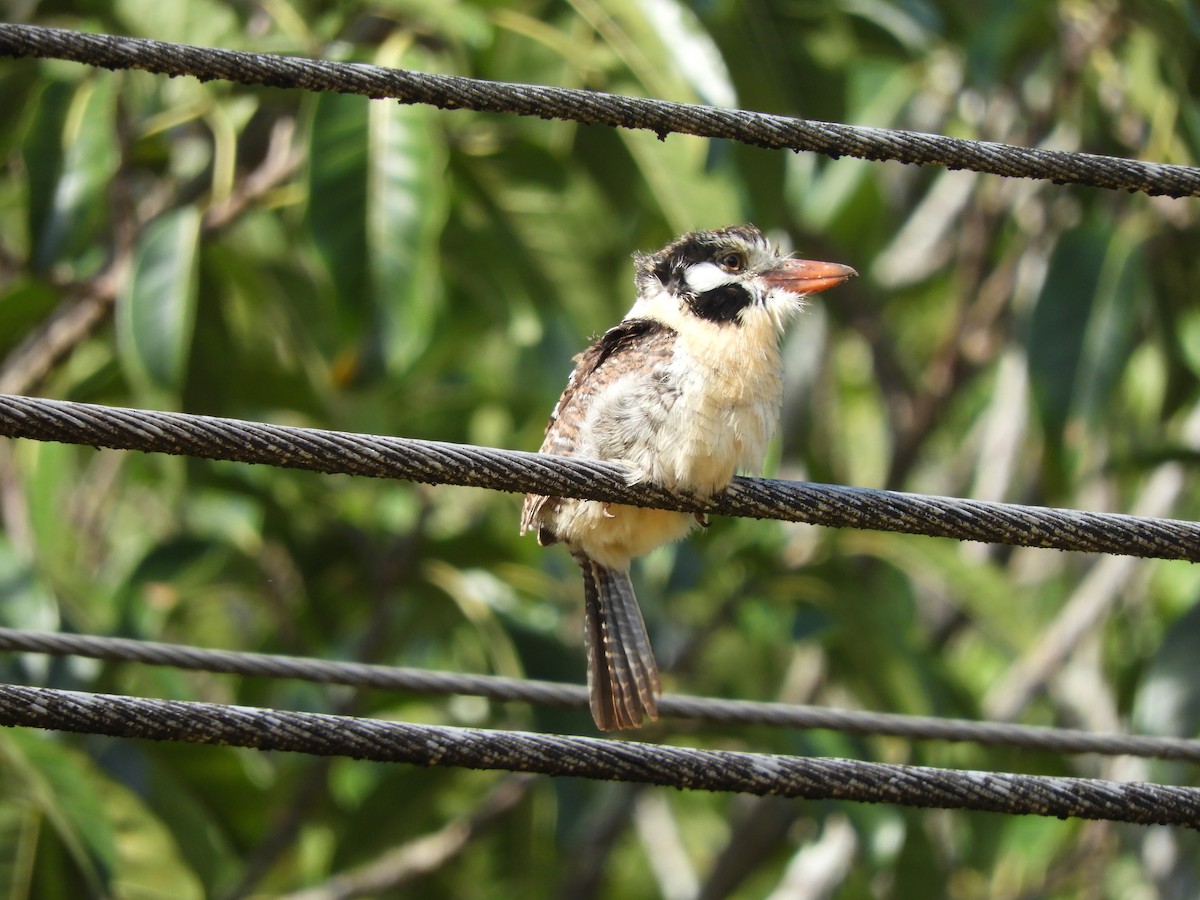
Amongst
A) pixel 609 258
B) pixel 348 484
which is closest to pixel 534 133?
pixel 609 258

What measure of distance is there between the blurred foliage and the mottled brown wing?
1.23 ft

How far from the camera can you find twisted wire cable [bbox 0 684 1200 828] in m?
1.83

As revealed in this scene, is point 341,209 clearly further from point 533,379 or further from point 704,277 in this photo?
point 533,379

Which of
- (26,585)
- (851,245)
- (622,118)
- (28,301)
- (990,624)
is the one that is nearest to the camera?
(622,118)

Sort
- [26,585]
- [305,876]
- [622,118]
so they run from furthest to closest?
[305,876] < [26,585] < [622,118]

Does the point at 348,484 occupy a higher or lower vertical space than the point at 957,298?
lower

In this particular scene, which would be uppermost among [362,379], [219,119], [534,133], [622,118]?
[534,133]

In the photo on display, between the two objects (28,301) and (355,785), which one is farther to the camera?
(355,785)

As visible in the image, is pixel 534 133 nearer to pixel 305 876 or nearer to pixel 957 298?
pixel 957 298

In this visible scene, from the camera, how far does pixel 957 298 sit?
5.59 meters

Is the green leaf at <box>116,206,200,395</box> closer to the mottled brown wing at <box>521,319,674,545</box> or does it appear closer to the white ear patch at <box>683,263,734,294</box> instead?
the mottled brown wing at <box>521,319,674,545</box>

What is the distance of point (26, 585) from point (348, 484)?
1.73 metres

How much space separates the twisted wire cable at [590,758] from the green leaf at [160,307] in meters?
1.65

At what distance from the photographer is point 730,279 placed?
3305mm
